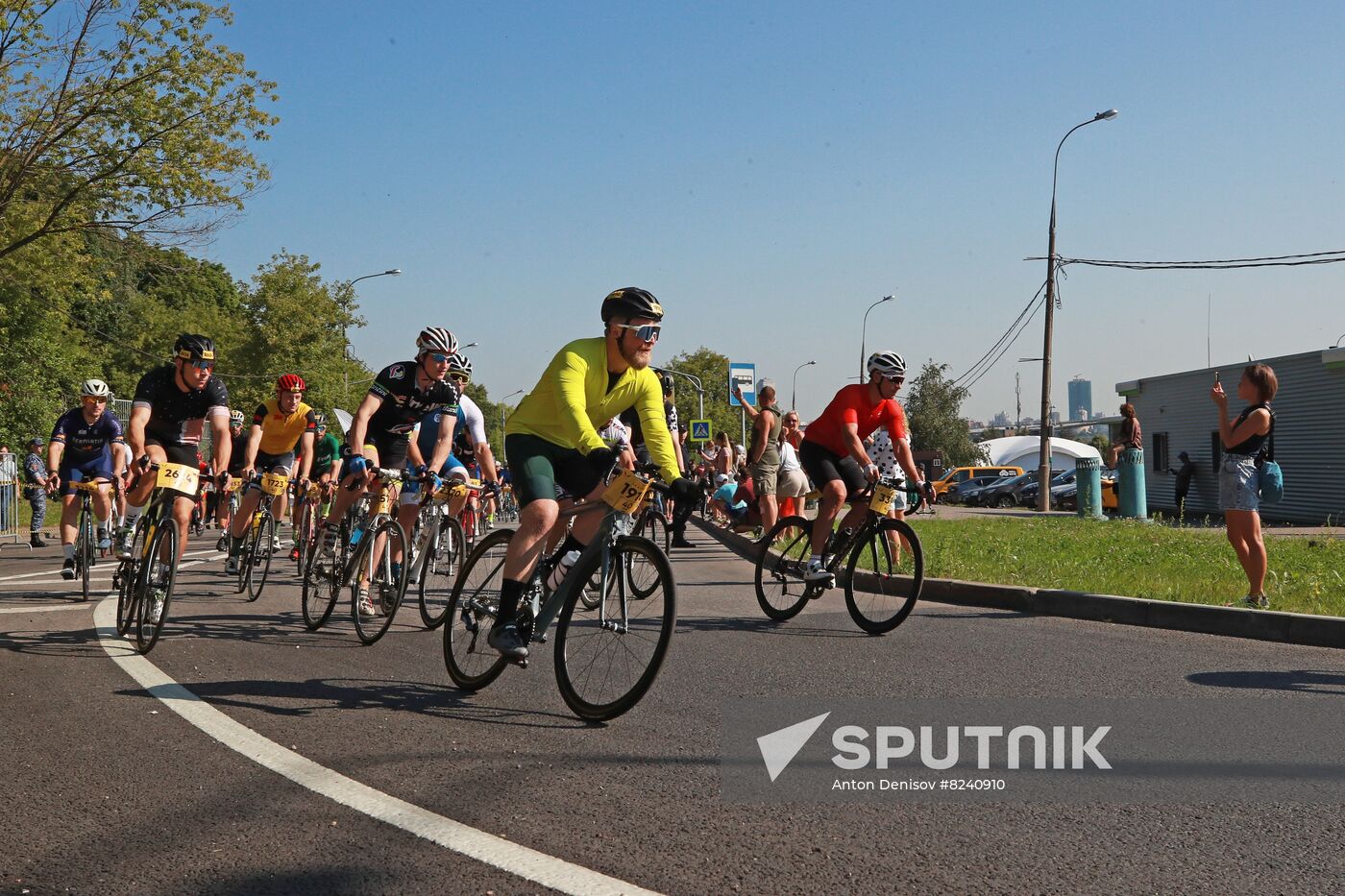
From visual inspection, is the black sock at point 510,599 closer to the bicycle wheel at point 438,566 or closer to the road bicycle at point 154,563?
the bicycle wheel at point 438,566

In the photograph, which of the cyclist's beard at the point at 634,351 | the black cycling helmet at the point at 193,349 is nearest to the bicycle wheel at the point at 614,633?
the cyclist's beard at the point at 634,351

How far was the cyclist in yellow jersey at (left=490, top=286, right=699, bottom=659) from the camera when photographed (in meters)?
5.38

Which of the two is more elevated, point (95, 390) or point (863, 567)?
point (95, 390)

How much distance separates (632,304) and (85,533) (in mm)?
6918

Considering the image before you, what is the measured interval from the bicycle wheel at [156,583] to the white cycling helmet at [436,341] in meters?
1.93

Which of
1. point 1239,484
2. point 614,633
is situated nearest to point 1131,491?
point 1239,484

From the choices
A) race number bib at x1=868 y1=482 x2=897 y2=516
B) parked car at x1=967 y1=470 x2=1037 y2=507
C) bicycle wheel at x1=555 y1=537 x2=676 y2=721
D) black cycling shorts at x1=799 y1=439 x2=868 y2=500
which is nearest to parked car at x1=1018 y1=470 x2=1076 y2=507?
parked car at x1=967 y1=470 x2=1037 y2=507

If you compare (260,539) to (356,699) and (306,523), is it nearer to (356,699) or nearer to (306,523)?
(306,523)

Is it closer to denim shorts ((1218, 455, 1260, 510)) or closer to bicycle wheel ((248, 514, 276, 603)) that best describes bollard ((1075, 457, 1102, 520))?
denim shorts ((1218, 455, 1260, 510))

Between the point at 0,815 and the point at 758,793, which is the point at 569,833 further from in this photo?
the point at 0,815

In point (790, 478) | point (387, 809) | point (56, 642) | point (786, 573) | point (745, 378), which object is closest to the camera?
point (387, 809)

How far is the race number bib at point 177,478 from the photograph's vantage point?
739 cm

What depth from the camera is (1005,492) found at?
167 feet

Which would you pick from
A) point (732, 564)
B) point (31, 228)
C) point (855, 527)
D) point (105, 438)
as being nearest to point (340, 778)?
point (855, 527)
